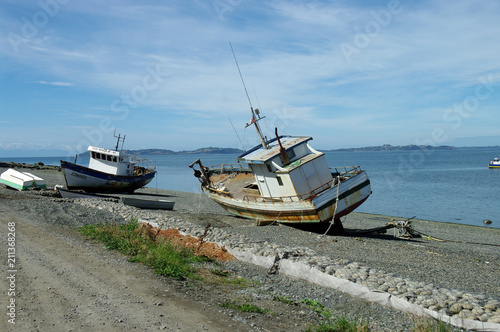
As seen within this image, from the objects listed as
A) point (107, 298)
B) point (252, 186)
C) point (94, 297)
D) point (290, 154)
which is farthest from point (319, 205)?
point (94, 297)

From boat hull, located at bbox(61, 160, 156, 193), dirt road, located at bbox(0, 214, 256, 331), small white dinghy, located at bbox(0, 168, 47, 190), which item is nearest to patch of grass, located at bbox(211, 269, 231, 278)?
dirt road, located at bbox(0, 214, 256, 331)

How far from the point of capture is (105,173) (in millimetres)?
34719

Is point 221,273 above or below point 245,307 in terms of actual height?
below

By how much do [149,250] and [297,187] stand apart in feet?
30.1

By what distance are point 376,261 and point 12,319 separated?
387 inches

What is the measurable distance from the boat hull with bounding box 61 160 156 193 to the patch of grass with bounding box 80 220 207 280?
2167 cm

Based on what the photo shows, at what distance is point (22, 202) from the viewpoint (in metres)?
→ 19.2

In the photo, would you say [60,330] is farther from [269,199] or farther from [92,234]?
[269,199]

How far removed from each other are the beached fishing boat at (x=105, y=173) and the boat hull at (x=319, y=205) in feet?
65.1

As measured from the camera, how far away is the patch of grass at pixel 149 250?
31.7 feet

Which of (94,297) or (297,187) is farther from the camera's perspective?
(297,187)

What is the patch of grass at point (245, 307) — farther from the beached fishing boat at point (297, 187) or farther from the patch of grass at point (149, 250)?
the beached fishing boat at point (297, 187)

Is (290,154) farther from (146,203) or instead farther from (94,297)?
(94,297)

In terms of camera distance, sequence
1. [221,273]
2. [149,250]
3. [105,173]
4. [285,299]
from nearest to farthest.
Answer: [285,299] → [221,273] → [149,250] → [105,173]
